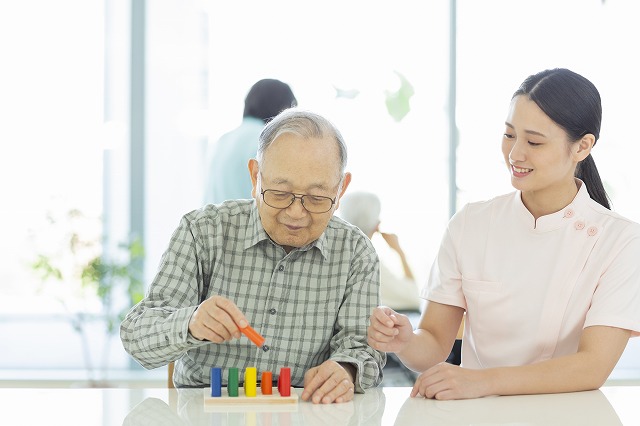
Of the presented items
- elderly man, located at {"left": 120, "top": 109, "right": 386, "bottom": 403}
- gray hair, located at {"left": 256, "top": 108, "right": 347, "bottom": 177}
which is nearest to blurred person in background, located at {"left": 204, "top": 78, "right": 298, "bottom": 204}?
elderly man, located at {"left": 120, "top": 109, "right": 386, "bottom": 403}

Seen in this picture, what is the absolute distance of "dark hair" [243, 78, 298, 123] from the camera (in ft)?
11.7

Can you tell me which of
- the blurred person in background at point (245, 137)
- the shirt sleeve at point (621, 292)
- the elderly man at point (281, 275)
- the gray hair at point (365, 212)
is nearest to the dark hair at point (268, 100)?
the blurred person in background at point (245, 137)

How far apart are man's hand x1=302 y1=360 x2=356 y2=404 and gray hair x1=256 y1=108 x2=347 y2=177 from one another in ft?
1.31

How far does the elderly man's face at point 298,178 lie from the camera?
5.70 feet

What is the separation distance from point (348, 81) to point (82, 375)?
236cm

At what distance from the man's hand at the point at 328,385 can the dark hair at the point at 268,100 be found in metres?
2.03

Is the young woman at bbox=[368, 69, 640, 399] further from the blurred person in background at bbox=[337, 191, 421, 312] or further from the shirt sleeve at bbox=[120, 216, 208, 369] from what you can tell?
the blurred person in background at bbox=[337, 191, 421, 312]

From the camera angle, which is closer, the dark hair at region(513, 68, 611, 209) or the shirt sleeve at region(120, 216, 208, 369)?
the shirt sleeve at region(120, 216, 208, 369)

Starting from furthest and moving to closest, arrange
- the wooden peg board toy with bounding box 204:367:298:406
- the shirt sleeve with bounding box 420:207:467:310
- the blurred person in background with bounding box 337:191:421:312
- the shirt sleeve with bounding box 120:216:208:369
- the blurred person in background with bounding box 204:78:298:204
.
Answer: the blurred person in background with bounding box 337:191:421:312 → the blurred person in background with bounding box 204:78:298:204 → the shirt sleeve with bounding box 420:207:467:310 → the shirt sleeve with bounding box 120:216:208:369 → the wooden peg board toy with bounding box 204:367:298:406

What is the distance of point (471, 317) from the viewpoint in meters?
1.98

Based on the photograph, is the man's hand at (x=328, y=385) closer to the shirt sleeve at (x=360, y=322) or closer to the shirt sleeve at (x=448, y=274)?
the shirt sleeve at (x=360, y=322)

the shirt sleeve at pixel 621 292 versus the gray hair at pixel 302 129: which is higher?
the gray hair at pixel 302 129

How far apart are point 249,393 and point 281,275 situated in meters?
0.39

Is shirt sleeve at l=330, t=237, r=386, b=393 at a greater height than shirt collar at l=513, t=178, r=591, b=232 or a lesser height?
lesser
